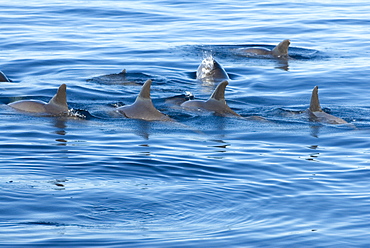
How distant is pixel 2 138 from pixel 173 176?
11.9ft

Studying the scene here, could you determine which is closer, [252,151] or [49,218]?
[49,218]

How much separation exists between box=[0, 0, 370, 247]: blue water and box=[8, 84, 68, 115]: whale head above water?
1.04 feet

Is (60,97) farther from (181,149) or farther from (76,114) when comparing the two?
(181,149)

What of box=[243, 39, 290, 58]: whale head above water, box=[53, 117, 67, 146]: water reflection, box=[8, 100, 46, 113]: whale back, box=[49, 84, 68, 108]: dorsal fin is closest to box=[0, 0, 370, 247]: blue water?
box=[53, 117, 67, 146]: water reflection

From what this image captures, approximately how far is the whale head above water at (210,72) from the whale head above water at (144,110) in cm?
474

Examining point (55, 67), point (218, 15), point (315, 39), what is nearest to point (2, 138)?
point (55, 67)

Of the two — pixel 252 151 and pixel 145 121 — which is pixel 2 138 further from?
pixel 252 151

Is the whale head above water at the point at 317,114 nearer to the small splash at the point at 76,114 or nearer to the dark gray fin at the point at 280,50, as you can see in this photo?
the small splash at the point at 76,114

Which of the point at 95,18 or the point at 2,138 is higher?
the point at 95,18

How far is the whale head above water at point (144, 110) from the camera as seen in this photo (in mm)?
14273

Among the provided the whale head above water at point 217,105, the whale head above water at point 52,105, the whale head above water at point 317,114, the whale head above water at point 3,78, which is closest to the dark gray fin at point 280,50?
the whale head above water at point 317,114

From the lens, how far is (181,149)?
487 inches

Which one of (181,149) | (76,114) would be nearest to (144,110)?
(76,114)

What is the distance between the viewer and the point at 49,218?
874 centimetres
